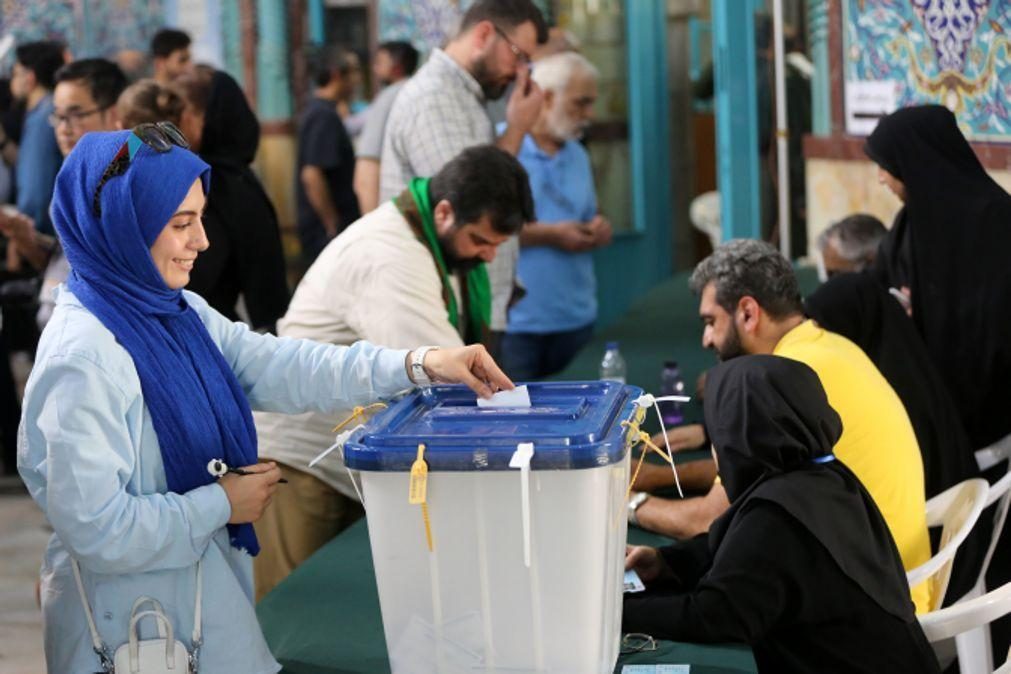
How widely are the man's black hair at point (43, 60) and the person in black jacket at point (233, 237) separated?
3.18 m

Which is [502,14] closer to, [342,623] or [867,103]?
[867,103]

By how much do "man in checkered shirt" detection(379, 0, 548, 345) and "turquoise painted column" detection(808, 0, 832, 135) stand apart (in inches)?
81.7

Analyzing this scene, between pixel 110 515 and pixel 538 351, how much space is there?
11.6ft

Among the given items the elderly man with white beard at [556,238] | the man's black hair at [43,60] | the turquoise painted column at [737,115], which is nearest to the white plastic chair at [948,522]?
the elderly man with white beard at [556,238]

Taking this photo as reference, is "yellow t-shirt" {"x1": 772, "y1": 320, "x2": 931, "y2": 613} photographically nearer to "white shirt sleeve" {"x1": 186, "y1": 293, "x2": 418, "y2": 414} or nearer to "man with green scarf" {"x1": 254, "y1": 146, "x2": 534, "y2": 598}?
"man with green scarf" {"x1": 254, "y1": 146, "x2": 534, "y2": 598}

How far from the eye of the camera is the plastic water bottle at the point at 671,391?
12.7 feet

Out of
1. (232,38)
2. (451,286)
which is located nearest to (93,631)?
(451,286)

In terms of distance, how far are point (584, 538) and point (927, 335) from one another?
234cm

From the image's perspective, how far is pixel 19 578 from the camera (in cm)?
524

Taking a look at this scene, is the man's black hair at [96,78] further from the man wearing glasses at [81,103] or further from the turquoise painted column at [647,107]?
the turquoise painted column at [647,107]

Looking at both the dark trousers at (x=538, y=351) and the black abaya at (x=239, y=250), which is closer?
the black abaya at (x=239, y=250)

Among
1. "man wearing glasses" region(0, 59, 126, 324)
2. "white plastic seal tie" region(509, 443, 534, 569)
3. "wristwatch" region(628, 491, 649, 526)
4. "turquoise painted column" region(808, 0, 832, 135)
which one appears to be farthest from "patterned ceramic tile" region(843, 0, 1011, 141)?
"white plastic seal tie" region(509, 443, 534, 569)

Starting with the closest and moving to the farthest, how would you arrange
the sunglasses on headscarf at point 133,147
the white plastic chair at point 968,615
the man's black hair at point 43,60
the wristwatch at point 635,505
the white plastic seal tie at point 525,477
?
the white plastic seal tie at point 525,477 < the sunglasses on headscarf at point 133,147 < the white plastic chair at point 968,615 < the wristwatch at point 635,505 < the man's black hair at point 43,60

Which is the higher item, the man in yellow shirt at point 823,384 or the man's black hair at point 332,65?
the man's black hair at point 332,65
